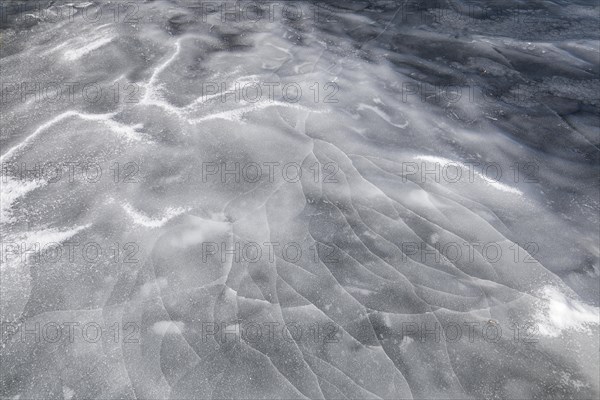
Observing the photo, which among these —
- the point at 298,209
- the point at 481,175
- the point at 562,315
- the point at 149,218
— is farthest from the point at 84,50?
the point at 562,315

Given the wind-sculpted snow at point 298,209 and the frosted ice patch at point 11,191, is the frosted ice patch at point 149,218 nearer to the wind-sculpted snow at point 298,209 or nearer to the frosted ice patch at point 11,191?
the wind-sculpted snow at point 298,209

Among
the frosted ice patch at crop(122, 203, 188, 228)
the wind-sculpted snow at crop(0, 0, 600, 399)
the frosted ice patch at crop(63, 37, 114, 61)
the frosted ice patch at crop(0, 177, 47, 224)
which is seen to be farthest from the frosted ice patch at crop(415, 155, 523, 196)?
the frosted ice patch at crop(63, 37, 114, 61)

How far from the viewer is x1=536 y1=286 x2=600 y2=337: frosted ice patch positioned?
1.98 m

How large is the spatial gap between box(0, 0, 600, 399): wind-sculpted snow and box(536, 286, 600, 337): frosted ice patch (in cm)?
1

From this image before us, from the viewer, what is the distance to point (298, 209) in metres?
2.45

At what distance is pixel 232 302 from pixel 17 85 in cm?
238

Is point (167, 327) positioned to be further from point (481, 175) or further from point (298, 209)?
point (481, 175)

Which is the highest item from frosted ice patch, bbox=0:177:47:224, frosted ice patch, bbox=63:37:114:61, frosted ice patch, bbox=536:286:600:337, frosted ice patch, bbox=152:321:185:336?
frosted ice patch, bbox=63:37:114:61

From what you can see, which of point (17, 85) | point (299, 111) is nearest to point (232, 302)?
point (299, 111)

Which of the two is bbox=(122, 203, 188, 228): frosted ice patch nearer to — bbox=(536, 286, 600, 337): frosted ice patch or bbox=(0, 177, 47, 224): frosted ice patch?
bbox=(0, 177, 47, 224): frosted ice patch

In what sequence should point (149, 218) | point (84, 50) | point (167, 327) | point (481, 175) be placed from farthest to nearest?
point (84, 50) < point (481, 175) < point (149, 218) < point (167, 327)

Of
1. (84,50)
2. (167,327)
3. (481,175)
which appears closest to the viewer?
(167,327)

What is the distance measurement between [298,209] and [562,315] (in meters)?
1.35

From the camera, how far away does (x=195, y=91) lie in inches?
123
